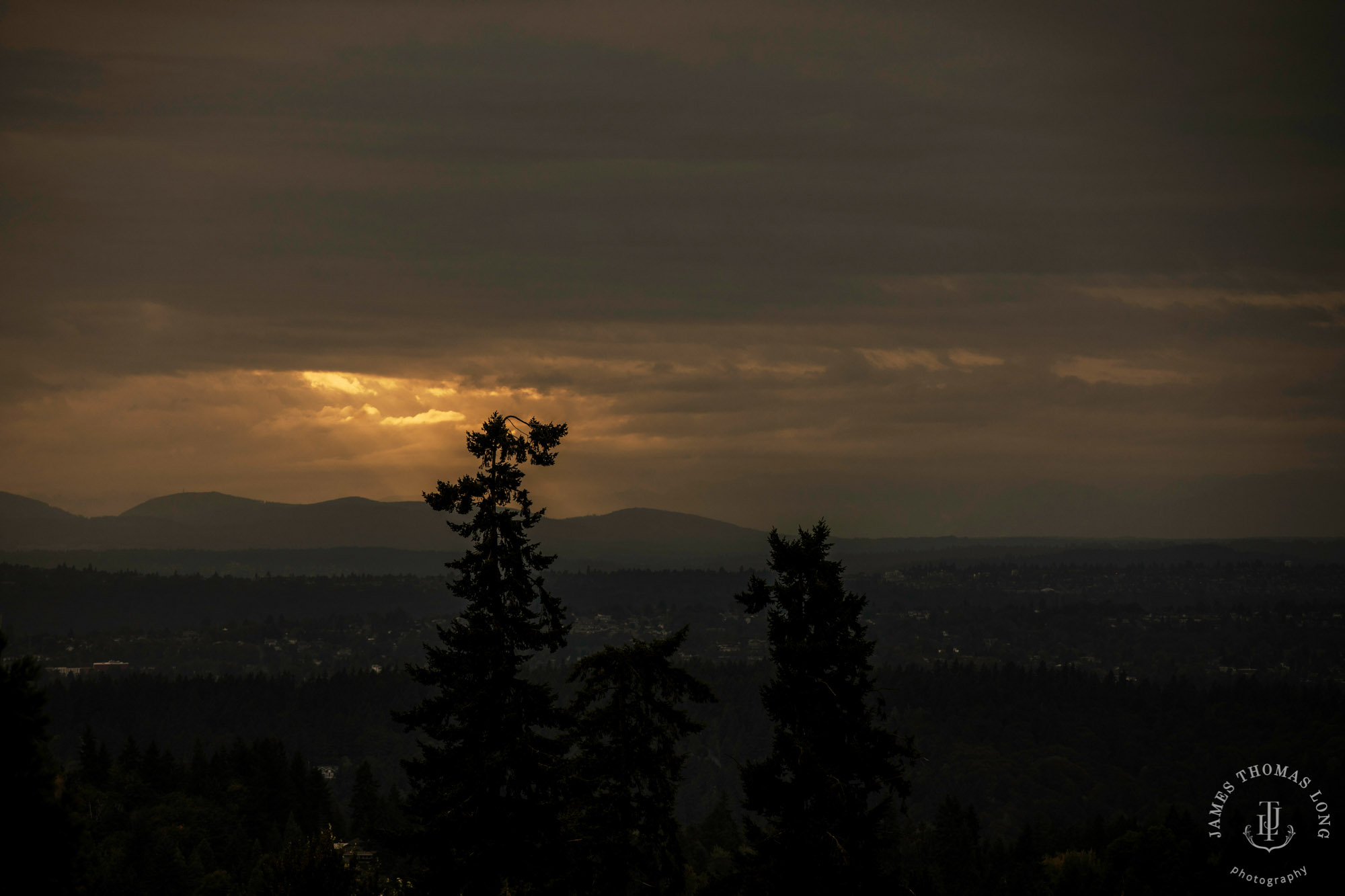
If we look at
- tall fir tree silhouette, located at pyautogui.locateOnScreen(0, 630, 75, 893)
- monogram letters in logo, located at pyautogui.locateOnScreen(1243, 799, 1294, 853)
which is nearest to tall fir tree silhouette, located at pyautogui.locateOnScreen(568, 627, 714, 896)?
tall fir tree silhouette, located at pyautogui.locateOnScreen(0, 630, 75, 893)

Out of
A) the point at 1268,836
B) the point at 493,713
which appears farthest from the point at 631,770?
the point at 1268,836

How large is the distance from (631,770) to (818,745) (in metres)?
5.92

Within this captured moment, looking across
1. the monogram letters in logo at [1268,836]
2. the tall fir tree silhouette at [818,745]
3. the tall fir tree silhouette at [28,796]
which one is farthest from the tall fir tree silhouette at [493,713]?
the monogram letters in logo at [1268,836]

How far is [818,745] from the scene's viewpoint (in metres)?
38.2

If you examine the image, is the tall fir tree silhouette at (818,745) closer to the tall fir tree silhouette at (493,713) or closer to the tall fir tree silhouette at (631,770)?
the tall fir tree silhouette at (631,770)

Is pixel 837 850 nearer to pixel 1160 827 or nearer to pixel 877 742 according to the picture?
pixel 877 742

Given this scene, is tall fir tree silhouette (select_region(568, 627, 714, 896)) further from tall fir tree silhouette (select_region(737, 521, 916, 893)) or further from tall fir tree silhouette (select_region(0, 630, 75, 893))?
tall fir tree silhouette (select_region(0, 630, 75, 893))

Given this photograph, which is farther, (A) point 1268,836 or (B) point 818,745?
(A) point 1268,836

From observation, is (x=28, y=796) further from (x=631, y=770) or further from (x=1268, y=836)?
(x=1268, y=836)

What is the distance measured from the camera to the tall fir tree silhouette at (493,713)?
38656 mm

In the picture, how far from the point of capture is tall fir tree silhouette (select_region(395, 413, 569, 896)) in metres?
38.7

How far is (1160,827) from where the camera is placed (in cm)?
15900

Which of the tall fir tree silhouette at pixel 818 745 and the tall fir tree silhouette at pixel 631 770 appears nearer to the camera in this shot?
the tall fir tree silhouette at pixel 631 770

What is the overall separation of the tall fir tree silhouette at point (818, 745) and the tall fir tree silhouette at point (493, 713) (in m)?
6.91
